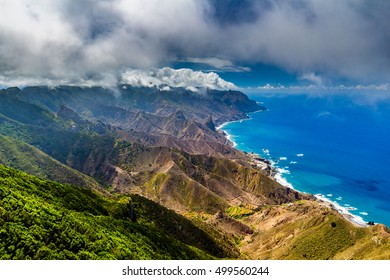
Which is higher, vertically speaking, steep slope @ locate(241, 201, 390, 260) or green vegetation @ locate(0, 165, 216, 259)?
steep slope @ locate(241, 201, 390, 260)

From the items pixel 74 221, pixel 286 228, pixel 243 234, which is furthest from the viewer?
pixel 243 234

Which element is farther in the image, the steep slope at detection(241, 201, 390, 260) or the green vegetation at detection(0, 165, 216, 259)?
the steep slope at detection(241, 201, 390, 260)

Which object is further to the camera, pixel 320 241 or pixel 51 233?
pixel 320 241

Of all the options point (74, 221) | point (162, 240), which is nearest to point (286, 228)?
point (162, 240)

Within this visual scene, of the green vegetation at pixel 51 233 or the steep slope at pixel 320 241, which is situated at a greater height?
the steep slope at pixel 320 241

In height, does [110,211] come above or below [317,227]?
below

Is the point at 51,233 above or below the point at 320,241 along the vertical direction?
below

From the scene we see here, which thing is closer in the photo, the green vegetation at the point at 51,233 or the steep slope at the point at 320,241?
the green vegetation at the point at 51,233
